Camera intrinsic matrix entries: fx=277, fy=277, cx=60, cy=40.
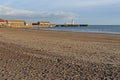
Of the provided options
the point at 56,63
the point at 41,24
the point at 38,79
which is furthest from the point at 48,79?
the point at 41,24

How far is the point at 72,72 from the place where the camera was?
30.6ft

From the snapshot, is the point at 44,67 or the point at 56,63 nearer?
the point at 44,67

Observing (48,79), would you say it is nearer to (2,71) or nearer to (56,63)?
(2,71)

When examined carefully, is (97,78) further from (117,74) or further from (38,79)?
(38,79)

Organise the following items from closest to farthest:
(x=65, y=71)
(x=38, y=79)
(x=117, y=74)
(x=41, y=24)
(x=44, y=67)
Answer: (x=38, y=79) < (x=117, y=74) < (x=65, y=71) < (x=44, y=67) < (x=41, y=24)

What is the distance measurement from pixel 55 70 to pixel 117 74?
2135 mm

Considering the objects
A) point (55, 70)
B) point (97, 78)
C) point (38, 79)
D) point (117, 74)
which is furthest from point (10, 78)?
point (117, 74)

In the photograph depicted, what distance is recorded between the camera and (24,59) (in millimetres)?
12250

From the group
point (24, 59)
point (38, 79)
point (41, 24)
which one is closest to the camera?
point (38, 79)

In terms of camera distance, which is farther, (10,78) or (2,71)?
(2,71)

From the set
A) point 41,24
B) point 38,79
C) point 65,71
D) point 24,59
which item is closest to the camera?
point 38,79

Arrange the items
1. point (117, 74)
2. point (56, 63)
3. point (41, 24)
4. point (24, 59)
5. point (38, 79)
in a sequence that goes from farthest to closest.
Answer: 1. point (41, 24)
2. point (24, 59)
3. point (56, 63)
4. point (117, 74)
5. point (38, 79)

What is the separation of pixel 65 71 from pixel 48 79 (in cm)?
126

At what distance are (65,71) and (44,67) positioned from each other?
3.57ft
